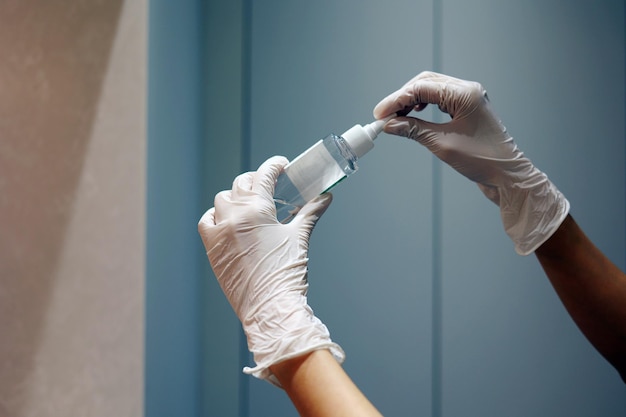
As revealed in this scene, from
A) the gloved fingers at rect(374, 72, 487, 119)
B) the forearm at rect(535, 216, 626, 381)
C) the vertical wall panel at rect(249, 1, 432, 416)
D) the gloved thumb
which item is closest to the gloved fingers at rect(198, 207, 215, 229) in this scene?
the gloved thumb

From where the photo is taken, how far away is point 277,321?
2.82ft

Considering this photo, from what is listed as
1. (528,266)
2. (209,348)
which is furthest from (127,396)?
(528,266)

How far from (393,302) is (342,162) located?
565 millimetres

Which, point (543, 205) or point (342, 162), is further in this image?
point (543, 205)

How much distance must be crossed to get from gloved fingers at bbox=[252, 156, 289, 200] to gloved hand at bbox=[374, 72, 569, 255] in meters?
0.22

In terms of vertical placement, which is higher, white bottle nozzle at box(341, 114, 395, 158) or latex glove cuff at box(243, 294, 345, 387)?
white bottle nozzle at box(341, 114, 395, 158)

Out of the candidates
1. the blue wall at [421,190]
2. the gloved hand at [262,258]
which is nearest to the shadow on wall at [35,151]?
the blue wall at [421,190]

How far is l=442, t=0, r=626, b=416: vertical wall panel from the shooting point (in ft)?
4.61

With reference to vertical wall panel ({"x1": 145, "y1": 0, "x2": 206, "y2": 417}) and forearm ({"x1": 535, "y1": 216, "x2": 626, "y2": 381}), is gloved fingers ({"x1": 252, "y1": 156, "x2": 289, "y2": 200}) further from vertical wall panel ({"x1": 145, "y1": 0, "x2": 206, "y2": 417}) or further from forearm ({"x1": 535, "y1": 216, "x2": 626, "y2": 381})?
forearm ({"x1": 535, "y1": 216, "x2": 626, "y2": 381})

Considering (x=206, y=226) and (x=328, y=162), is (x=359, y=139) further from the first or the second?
(x=206, y=226)

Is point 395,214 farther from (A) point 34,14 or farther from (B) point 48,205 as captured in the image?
(A) point 34,14

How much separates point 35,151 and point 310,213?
61 cm

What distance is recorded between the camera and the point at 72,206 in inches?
45.5

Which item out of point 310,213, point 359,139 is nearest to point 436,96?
point 359,139
